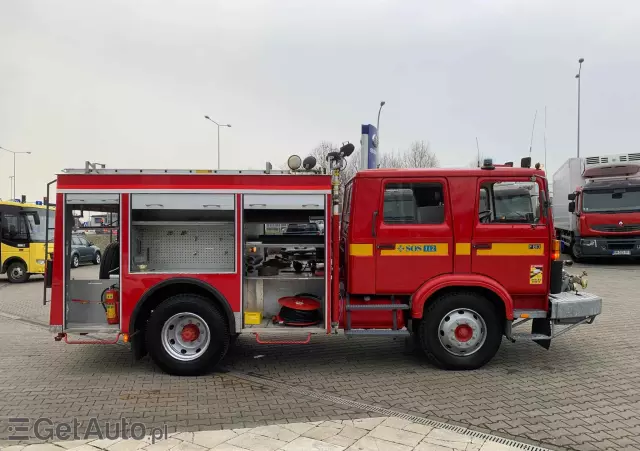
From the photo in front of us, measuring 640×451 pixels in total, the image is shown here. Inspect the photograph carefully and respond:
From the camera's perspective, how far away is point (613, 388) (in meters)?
5.26

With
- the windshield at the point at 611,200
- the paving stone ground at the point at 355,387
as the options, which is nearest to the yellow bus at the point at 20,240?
the paving stone ground at the point at 355,387

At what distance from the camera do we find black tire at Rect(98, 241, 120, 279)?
5.97m

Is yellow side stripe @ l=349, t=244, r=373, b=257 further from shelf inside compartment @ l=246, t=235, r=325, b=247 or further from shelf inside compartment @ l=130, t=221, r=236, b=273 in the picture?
shelf inside compartment @ l=130, t=221, r=236, b=273

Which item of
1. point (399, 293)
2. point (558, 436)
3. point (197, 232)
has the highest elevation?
point (197, 232)

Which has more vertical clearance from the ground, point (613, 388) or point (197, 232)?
point (197, 232)

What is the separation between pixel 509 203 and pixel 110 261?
495cm

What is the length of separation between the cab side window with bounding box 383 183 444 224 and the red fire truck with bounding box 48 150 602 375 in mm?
12

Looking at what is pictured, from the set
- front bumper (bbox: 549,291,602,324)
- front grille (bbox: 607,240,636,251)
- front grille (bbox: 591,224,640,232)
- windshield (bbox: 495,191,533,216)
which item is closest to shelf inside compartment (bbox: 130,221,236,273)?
windshield (bbox: 495,191,533,216)

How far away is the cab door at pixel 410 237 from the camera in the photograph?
18.9 feet

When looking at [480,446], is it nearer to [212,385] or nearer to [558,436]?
[558,436]

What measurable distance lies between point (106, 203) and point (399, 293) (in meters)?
3.60

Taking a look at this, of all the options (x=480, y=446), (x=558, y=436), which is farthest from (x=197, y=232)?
(x=558, y=436)

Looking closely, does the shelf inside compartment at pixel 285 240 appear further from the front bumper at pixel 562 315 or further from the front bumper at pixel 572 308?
the front bumper at pixel 572 308

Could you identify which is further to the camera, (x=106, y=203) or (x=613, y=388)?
(x=106, y=203)
